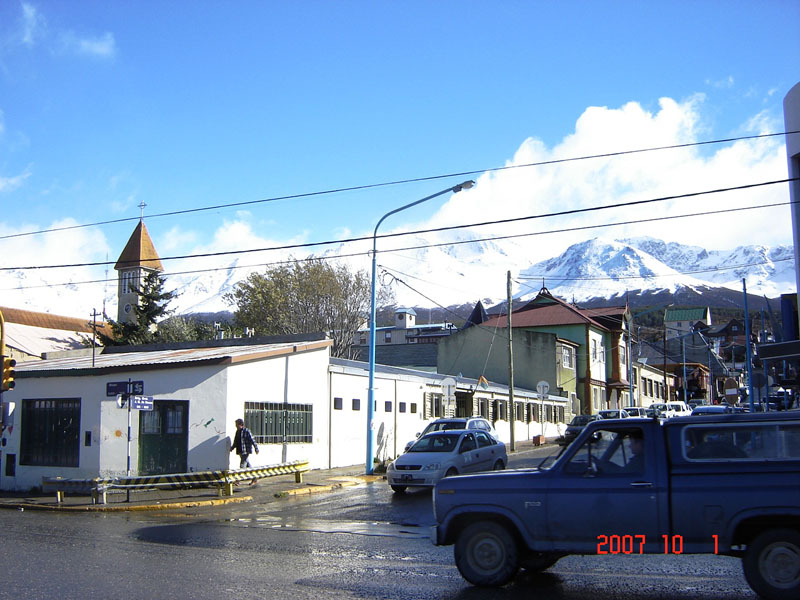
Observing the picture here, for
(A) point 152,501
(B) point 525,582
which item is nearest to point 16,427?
(A) point 152,501

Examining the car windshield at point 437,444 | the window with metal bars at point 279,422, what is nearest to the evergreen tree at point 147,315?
the window with metal bars at point 279,422

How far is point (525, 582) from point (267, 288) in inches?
1711

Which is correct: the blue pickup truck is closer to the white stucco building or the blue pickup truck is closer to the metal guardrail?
the metal guardrail

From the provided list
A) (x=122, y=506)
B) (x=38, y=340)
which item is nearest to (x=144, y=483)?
(x=122, y=506)

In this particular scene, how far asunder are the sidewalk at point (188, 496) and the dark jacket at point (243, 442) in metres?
1.03

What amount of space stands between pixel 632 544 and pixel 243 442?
14.5 metres

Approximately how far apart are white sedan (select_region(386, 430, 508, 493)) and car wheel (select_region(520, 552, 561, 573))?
31.8ft

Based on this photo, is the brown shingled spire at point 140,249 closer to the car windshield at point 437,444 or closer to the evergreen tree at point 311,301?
the evergreen tree at point 311,301

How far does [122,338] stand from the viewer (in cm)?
5547

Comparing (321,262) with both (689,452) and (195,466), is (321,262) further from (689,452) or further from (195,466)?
(689,452)

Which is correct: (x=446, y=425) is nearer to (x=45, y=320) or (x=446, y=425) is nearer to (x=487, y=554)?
(x=487, y=554)

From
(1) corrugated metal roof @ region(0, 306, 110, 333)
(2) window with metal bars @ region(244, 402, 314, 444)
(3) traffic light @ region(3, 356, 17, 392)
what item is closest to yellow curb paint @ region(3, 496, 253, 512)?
(3) traffic light @ region(3, 356, 17, 392)

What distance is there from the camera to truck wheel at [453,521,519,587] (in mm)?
8453

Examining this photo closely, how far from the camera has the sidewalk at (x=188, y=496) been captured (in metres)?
17.6
